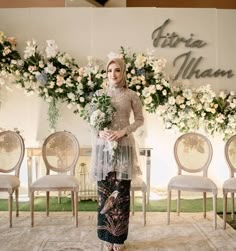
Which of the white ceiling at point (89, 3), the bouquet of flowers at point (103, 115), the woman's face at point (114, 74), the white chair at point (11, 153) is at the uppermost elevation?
the white ceiling at point (89, 3)

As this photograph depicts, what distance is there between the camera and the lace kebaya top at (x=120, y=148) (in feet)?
10.4

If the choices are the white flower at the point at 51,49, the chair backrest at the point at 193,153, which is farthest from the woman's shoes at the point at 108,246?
the white flower at the point at 51,49

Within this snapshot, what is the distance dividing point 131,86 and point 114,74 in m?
1.86

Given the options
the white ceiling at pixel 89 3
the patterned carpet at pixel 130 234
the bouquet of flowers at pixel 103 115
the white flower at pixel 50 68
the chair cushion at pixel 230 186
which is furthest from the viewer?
the white ceiling at pixel 89 3

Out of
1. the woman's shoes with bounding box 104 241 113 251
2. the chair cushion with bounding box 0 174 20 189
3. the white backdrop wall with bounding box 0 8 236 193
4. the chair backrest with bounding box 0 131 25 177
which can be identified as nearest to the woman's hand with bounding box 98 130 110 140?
the woman's shoes with bounding box 104 241 113 251

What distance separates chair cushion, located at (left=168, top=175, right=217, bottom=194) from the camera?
3953 mm

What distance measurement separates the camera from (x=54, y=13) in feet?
17.5

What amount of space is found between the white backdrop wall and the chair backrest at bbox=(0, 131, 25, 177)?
0.90m

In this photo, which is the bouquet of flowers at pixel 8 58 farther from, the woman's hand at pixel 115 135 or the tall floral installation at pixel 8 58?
the woman's hand at pixel 115 135

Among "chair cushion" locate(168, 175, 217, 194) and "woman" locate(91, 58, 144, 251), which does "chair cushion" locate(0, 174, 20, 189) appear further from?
"chair cushion" locate(168, 175, 217, 194)

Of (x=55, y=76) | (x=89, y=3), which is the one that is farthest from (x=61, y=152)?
(x=89, y=3)

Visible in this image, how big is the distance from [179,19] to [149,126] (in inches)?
64.8

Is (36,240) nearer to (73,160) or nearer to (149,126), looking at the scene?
(73,160)

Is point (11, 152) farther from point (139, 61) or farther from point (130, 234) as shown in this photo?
point (139, 61)
